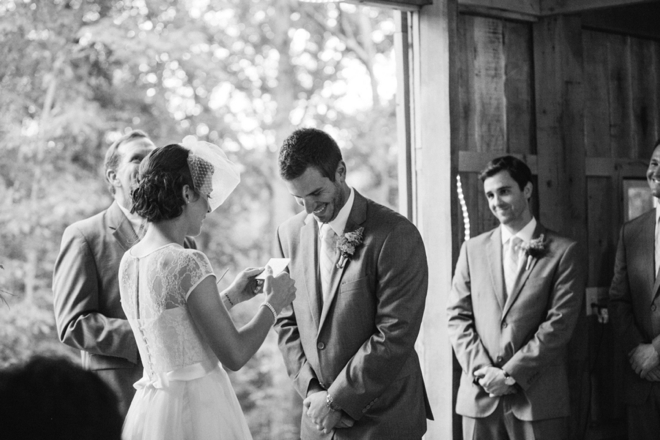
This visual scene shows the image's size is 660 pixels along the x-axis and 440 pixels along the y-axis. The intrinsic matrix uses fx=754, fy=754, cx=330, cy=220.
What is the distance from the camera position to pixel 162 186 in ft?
7.88

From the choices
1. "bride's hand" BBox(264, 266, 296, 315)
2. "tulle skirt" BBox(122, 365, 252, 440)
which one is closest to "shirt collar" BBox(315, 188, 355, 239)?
"bride's hand" BBox(264, 266, 296, 315)

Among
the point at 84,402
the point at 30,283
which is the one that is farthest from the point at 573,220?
the point at 30,283

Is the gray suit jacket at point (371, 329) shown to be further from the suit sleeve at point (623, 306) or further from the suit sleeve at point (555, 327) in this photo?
the suit sleeve at point (623, 306)

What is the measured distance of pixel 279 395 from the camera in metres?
8.81

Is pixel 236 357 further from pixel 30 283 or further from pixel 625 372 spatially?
pixel 30 283

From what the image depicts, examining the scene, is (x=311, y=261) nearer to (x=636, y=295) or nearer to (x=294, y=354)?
(x=294, y=354)

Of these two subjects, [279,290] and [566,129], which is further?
[566,129]

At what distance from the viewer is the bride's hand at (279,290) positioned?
2529 mm

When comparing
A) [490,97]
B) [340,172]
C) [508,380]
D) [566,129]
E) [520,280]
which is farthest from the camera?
[566,129]

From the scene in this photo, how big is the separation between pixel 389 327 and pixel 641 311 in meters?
2.01

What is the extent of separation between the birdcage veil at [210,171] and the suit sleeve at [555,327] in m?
1.76

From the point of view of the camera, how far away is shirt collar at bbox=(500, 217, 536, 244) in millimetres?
3809

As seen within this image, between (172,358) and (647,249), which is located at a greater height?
(647,249)

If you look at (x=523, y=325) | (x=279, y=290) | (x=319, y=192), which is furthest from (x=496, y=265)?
(x=279, y=290)
